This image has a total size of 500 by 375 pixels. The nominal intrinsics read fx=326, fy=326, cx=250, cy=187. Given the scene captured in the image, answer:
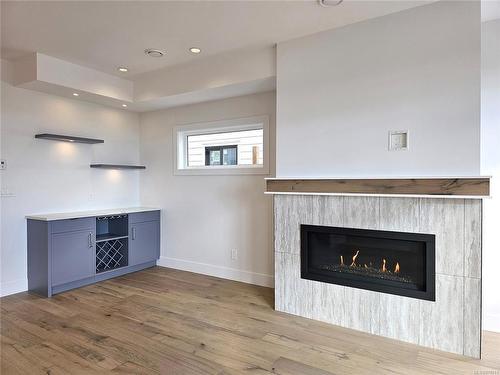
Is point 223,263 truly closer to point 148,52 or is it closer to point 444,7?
point 148,52

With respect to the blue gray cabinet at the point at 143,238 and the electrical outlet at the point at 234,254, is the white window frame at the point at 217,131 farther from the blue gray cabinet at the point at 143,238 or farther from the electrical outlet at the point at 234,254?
the electrical outlet at the point at 234,254

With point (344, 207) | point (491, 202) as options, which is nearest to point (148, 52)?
point (344, 207)

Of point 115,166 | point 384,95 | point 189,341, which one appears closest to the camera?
point 189,341

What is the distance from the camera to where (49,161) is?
416 centimetres

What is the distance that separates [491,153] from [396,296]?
1503 mm

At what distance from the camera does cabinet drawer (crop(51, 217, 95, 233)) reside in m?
3.75

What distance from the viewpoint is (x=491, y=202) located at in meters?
2.87

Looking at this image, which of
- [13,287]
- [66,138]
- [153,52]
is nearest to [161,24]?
[153,52]

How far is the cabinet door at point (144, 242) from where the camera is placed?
15.2 ft

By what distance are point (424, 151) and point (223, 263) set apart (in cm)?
284

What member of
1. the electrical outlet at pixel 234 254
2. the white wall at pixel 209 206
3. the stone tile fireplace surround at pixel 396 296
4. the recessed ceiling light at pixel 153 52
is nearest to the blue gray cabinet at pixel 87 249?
the white wall at pixel 209 206

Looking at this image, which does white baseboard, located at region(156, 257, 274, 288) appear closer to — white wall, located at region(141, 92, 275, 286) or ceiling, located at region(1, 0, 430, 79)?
white wall, located at region(141, 92, 275, 286)

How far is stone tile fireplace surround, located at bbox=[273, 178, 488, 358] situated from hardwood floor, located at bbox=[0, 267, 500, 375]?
12cm

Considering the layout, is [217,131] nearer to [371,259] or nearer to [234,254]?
[234,254]
